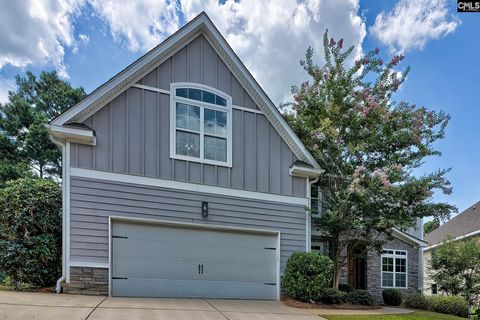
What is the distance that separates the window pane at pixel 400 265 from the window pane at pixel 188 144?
10.6m

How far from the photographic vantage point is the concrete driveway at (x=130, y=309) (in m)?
5.75

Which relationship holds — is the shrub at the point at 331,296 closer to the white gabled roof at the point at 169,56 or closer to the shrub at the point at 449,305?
the white gabled roof at the point at 169,56

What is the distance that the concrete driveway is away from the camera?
Result: 227 inches

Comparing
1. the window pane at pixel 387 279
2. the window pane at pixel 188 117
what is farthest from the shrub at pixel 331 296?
the window pane at pixel 387 279

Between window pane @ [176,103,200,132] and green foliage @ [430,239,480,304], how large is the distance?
11.5 m

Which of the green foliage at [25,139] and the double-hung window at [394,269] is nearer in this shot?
the double-hung window at [394,269]

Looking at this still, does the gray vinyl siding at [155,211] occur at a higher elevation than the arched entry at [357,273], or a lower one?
higher

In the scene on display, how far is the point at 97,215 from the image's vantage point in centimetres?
828

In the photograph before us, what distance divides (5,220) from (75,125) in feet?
8.55

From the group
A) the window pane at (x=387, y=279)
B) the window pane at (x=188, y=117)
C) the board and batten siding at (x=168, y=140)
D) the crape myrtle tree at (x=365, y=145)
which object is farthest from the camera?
the window pane at (x=387, y=279)

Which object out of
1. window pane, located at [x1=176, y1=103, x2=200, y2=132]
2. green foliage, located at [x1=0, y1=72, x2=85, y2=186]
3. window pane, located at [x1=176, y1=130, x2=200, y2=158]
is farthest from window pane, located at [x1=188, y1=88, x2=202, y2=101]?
green foliage, located at [x1=0, y1=72, x2=85, y2=186]

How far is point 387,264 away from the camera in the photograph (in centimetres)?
1524

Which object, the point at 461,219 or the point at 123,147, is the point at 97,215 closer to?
the point at 123,147

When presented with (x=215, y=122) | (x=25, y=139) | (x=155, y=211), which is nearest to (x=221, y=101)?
(x=215, y=122)
